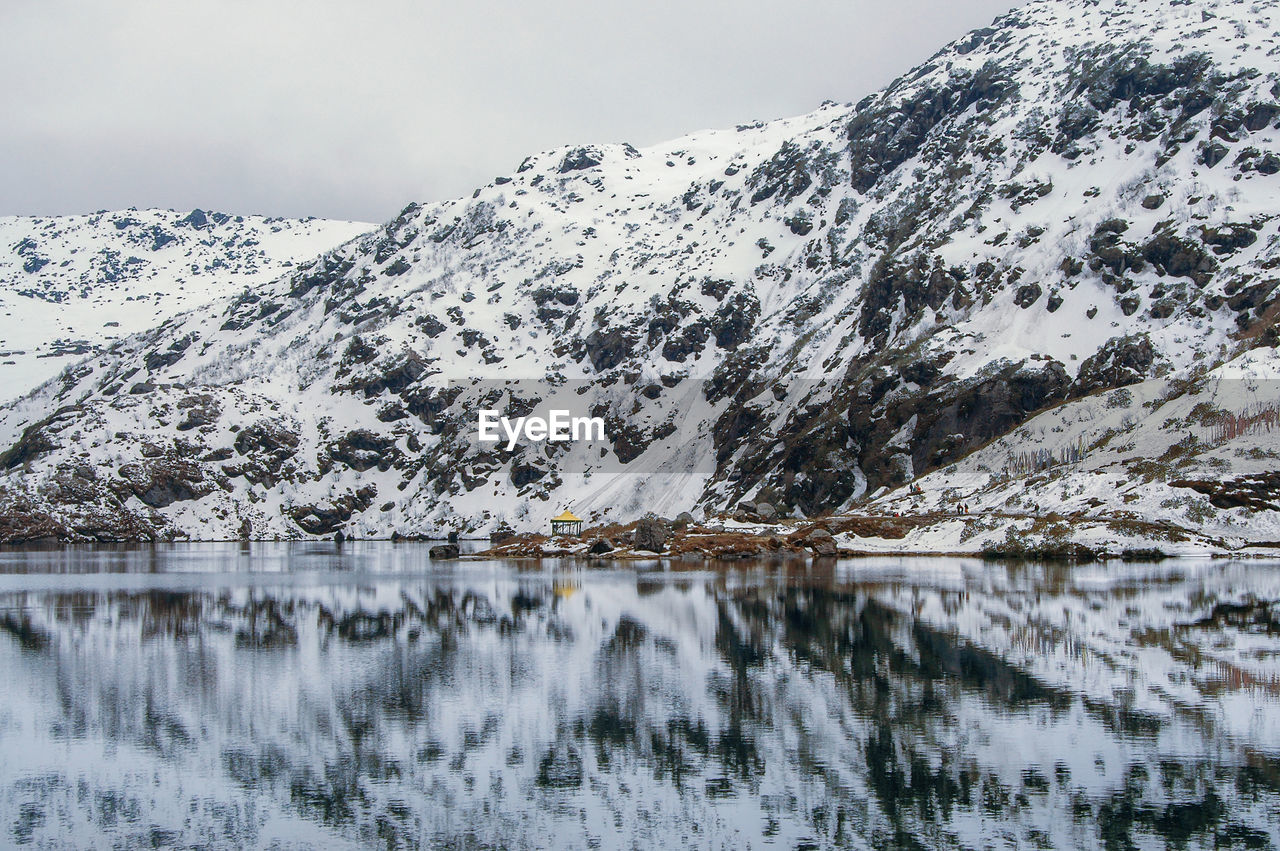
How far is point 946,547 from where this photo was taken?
9169 centimetres

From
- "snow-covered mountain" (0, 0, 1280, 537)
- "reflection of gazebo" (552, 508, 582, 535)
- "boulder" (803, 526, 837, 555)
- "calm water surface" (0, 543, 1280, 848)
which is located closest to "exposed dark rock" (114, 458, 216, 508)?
"snow-covered mountain" (0, 0, 1280, 537)

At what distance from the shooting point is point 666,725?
90.1 feet

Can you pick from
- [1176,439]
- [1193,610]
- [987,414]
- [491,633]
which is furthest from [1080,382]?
[491,633]

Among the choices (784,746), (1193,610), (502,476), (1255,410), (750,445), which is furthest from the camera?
(502,476)

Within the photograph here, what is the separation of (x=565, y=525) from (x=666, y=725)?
11795 cm

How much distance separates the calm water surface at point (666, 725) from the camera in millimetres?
19859

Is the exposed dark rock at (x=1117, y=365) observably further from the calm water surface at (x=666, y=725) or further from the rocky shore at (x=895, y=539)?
the calm water surface at (x=666, y=725)

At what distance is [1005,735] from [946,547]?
69.1 metres

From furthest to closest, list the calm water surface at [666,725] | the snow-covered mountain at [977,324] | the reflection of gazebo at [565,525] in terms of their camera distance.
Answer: the reflection of gazebo at [565,525], the snow-covered mountain at [977,324], the calm water surface at [666,725]

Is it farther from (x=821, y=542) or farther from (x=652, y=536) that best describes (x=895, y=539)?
(x=652, y=536)

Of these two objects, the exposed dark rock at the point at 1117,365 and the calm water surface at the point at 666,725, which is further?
the exposed dark rock at the point at 1117,365

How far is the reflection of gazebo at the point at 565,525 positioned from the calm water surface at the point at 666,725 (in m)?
80.2

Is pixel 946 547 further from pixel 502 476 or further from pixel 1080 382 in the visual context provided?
pixel 502 476

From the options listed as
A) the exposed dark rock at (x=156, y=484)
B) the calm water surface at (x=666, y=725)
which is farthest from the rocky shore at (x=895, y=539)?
the exposed dark rock at (x=156, y=484)
